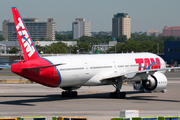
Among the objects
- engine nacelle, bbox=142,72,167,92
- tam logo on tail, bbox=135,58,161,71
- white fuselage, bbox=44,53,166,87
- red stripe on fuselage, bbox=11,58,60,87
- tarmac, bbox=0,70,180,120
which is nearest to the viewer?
tarmac, bbox=0,70,180,120

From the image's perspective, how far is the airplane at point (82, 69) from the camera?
34281 millimetres

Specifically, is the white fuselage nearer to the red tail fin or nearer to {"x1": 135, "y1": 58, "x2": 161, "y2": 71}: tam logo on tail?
{"x1": 135, "y1": 58, "x2": 161, "y2": 71}: tam logo on tail

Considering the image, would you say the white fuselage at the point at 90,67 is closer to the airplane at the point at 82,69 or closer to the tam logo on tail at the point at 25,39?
the airplane at the point at 82,69

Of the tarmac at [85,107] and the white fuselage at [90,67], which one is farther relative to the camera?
the white fuselage at [90,67]

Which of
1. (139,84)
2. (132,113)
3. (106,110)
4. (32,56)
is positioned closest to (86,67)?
(32,56)

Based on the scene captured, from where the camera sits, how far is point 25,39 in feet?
116

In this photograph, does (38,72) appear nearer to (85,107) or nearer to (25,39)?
(25,39)

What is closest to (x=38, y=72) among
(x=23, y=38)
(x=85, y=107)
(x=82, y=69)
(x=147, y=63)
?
(x=23, y=38)

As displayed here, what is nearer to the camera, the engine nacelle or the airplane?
the airplane

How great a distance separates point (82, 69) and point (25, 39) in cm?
675

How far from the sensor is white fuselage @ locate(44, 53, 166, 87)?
3622cm

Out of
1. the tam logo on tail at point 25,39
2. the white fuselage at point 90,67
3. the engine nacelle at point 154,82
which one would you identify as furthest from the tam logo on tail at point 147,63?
the tam logo on tail at point 25,39

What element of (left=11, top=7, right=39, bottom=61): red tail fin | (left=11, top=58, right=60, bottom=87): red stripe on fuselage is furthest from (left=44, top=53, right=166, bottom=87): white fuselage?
(left=11, top=7, right=39, bottom=61): red tail fin

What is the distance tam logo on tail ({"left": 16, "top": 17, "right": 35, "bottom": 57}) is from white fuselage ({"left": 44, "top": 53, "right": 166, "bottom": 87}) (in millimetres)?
1928
